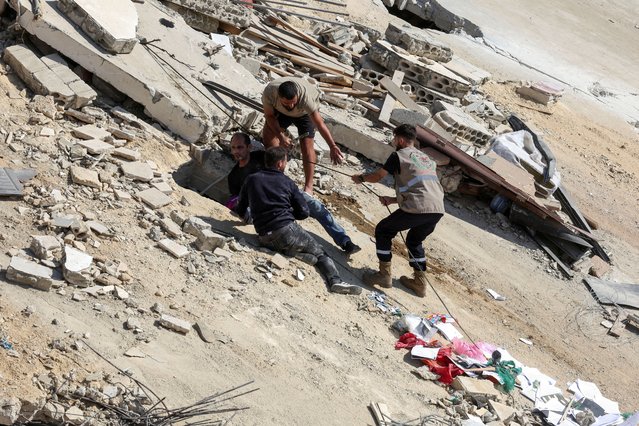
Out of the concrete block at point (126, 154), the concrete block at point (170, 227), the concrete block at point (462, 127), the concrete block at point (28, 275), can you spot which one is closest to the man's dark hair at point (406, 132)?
the concrete block at point (170, 227)

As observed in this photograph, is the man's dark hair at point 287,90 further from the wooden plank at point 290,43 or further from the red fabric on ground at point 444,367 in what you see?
the wooden plank at point 290,43

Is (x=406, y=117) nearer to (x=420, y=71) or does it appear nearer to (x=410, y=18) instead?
(x=420, y=71)

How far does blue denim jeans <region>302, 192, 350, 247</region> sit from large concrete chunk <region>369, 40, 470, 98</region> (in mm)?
5125

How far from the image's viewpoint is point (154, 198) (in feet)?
27.7

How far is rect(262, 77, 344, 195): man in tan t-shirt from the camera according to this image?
360 inches

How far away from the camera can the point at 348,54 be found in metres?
13.8

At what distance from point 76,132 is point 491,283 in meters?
5.02

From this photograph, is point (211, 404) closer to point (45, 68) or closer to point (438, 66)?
point (45, 68)

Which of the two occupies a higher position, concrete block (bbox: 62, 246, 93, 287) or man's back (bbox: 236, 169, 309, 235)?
man's back (bbox: 236, 169, 309, 235)

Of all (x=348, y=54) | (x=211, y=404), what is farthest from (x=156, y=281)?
(x=348, y=54)

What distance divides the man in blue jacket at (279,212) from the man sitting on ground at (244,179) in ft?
1.65

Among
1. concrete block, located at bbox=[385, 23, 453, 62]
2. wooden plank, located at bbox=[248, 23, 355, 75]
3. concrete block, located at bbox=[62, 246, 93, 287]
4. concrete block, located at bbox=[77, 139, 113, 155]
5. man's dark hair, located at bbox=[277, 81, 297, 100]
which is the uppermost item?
concrete block, located at bbox=[385, 23, 453, 62]

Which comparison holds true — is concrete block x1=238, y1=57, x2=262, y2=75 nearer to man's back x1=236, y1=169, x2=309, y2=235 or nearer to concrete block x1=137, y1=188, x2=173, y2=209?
concrete block x1=137, y1=188, x2=173, y2=209

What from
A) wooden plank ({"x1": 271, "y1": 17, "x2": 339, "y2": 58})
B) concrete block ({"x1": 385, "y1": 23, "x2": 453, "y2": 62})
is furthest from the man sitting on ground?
concrete block ({"x1": 385, "y1": 23, "x2": 453, "y2": 62})
